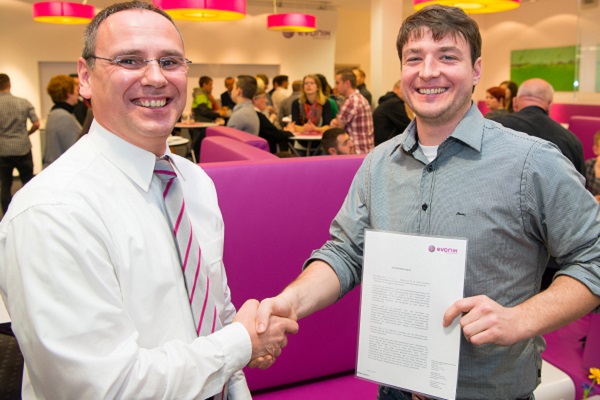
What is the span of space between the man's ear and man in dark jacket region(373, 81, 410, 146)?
4.89m

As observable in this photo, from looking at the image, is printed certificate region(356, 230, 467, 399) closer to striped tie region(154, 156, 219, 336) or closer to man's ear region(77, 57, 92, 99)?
striped tie region(154, 156, 219, 336)

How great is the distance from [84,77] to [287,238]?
1045 millimetres

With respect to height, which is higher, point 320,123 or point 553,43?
point 553,43

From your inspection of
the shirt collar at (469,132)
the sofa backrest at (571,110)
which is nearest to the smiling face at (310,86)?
the sofa backrest at (571,110)

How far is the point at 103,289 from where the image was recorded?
1.17 m

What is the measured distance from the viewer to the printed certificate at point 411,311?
53.1 inches

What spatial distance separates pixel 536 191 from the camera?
1390 mm

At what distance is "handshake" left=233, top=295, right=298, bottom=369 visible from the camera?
56.3 inches

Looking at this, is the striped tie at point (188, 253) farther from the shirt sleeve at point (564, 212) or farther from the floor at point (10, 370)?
the floor at point (10, 370)

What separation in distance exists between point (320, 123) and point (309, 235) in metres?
5.94

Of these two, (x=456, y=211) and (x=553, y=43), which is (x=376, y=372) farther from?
(x=553, y=43)

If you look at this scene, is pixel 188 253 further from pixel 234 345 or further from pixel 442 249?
pixel 442 249

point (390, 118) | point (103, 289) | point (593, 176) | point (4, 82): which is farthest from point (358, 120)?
point (103, 289)

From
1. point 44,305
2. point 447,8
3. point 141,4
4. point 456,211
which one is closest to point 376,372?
point 456,211
